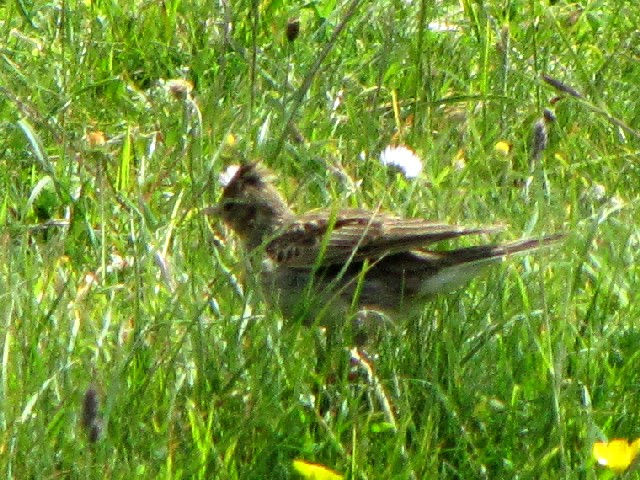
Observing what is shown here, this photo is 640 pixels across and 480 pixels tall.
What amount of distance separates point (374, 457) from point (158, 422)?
570mm

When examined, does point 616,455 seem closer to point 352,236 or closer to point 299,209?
point 352,236

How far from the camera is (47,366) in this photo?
4230 millimetres

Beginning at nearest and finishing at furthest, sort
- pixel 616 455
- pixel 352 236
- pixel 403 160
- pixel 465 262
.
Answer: pixel 616 455
pixel 465 262
pixel 352 236
pixel 403 160

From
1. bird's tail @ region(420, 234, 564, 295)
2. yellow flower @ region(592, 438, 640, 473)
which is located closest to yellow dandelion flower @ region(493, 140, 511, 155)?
bird's tail @ region(420, 234, 564, 295)

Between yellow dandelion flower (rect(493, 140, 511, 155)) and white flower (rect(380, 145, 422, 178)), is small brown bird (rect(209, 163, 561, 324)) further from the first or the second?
yellow dandelion flower (rect(493, 140, 511, 155))

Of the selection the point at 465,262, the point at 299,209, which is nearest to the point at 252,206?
the point at 299,209

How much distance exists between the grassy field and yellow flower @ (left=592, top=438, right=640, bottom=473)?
11 centimetres

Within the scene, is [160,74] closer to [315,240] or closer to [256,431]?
[315,240]

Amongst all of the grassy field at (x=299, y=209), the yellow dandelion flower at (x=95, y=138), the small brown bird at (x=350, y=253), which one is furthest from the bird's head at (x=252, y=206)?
the yellow dandelion flower at (x=95, y=138)

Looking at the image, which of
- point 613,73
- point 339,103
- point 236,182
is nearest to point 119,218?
point 236,182

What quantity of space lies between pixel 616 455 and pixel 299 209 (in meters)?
2.58

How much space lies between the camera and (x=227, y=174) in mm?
6074

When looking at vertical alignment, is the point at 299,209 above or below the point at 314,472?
above

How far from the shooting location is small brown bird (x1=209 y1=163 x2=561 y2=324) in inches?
195
